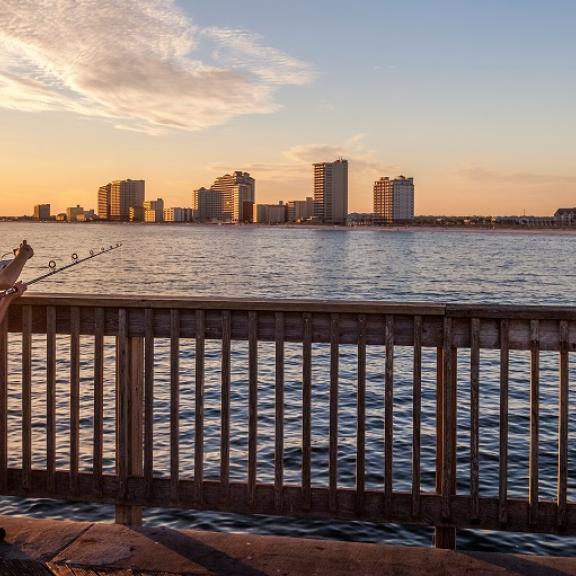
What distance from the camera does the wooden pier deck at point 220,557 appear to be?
14.9 ft

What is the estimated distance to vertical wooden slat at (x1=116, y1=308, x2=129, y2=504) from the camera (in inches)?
210

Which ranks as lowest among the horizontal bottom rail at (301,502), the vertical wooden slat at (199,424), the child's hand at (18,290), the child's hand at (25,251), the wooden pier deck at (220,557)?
the wooden pier deck at (220,557)

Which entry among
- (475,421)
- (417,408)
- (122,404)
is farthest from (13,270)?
(475,421)

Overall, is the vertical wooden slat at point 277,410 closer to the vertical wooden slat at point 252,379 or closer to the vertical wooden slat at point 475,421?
the vertical wooden slat at point 252,379

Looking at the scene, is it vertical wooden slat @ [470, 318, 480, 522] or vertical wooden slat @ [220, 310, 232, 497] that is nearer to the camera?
vertical wooden slat @ [470, 318, 480, 522]

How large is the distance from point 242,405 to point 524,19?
118 ft

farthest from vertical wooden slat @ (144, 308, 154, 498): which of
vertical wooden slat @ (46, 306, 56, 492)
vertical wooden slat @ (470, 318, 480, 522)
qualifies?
vertical wooden slat @ (470, 318, 480, 522)

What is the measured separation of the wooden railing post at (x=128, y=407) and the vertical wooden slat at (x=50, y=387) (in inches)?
15.9

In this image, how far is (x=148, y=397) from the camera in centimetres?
529

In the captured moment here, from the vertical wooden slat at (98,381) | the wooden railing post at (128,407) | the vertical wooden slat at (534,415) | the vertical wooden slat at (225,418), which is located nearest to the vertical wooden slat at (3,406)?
the vertical wooden slat at (98,381)

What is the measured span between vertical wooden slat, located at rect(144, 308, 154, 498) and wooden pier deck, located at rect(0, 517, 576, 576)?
38 cm

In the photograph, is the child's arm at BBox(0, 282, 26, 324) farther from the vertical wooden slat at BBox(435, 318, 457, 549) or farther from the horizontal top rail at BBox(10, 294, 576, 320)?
the vertical wooden slat at BBox(435, 318, 457, 549)

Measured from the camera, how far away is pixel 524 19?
44.8 metres

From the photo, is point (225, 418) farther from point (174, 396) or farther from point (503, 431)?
point (503, 431)
